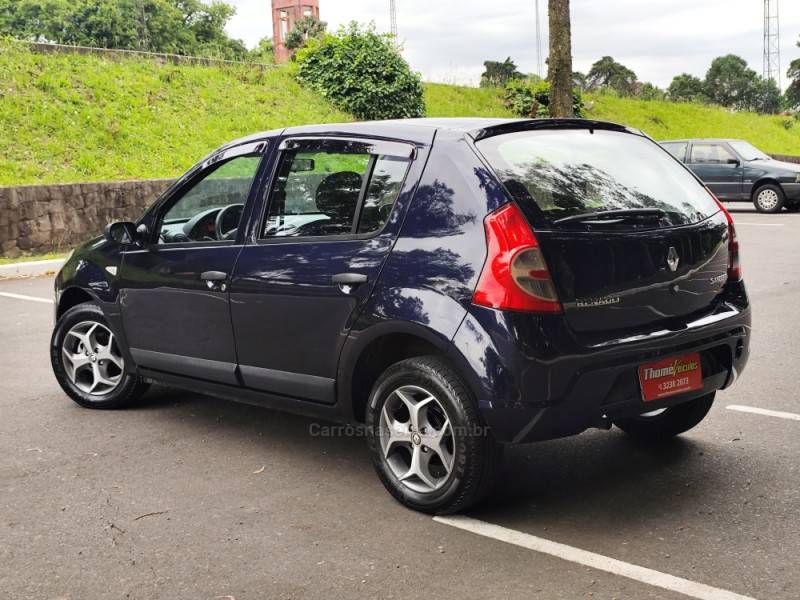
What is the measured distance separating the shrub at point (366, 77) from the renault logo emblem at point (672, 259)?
2165cm

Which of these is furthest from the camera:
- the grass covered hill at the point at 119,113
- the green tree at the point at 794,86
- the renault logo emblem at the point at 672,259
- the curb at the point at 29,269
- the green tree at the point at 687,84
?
the green tree at the point at 687,84

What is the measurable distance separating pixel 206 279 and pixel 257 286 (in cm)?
42

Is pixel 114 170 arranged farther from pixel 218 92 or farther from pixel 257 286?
pixel 257 286

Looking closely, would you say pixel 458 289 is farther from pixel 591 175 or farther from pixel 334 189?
pixel 334 189

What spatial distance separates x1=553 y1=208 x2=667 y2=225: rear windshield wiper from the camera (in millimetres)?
3955

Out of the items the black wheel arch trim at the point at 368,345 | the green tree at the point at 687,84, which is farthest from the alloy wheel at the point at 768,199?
the green tree at the point at 687,84

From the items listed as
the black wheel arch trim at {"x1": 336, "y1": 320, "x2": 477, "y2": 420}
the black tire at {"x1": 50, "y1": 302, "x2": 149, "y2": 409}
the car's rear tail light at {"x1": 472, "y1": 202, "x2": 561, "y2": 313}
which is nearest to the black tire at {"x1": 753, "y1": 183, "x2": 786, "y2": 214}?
the black tire at {"x1": 50, "y1": 302, "x2": 149, "y2": 409}

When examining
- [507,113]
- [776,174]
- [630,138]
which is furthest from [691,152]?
[630,138]

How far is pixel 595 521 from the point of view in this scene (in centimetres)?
399

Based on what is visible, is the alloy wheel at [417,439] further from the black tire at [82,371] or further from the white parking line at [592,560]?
the black tire at [82,371]

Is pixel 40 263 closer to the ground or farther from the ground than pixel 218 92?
closer to the ground

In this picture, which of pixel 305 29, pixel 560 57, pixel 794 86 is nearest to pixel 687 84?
pixel 794 86

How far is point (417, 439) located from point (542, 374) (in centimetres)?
70

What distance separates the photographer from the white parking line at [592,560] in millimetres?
Result: 3295
